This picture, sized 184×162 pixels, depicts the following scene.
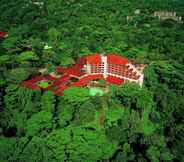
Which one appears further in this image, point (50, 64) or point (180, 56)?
point (180, 56)

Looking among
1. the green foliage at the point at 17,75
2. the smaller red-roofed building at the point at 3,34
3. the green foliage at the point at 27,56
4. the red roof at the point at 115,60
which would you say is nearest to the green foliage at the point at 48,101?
the green foliage at the point at 17,75

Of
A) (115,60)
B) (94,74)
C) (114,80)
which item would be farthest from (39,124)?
(115,60)

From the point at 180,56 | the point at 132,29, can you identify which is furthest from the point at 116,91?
the point at 132,29

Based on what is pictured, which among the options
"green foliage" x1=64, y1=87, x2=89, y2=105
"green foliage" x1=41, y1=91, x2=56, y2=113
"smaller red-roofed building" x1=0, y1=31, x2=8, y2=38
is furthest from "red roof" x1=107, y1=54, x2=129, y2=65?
"smaller red-roofed building" x1=0, y1=31, x2=8, y2=38

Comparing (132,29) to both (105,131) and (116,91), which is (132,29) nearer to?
(116,91)

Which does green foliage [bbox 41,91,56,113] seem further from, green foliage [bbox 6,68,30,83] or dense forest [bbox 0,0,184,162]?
green foliage [bbox 6,68,30,83]

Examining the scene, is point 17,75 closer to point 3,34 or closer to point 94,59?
point 94,59
